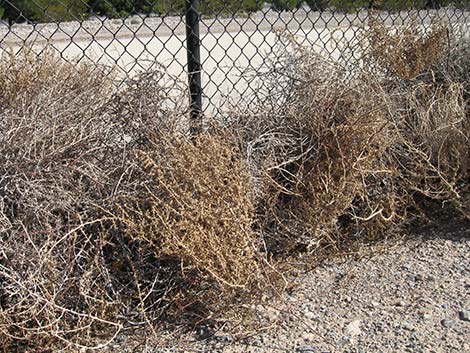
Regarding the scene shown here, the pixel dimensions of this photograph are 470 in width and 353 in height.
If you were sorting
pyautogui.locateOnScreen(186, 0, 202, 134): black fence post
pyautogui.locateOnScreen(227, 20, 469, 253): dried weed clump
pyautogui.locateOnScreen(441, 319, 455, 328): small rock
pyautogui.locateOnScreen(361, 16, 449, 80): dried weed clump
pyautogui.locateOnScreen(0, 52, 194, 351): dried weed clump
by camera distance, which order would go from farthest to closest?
1. pyautogui.locateOnScreen(361, 16, 449, 80): dried weed clump
2. pyautogui.locateOnScreen(186, 0, 202, 134): black fence post
3. pyautogui.locateOnScreen(227, 20, 469, 253): dried weed clump
4. pyautogui.locateOnScreen(441, 319, 455, 328): small rock
5. pyautogui.locateOnScreen(0, 52, 194, 351): dried weed clump

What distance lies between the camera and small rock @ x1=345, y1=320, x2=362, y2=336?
2945 mm

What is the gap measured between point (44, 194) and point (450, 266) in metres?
1.81

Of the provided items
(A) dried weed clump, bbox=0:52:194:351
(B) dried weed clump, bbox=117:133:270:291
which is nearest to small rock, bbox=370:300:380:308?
Result: (B) dried weed clump, bbox=117:133:270:291

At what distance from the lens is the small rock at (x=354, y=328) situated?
2.95 meters

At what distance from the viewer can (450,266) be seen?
350 cm

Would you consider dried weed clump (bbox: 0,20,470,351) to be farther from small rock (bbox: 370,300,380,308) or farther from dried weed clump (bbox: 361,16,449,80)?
small rock (bbox: 370,300,380,308)

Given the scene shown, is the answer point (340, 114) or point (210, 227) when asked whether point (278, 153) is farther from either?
point (210, 227)

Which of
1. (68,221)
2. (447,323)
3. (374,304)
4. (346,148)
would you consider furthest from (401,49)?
(68,221)

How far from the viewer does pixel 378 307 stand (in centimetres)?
314

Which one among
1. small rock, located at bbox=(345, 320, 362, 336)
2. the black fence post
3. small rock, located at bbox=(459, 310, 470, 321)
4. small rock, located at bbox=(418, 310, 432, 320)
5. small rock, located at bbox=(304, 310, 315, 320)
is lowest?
small rock, located at bbox=(345, 320, 362, 336)

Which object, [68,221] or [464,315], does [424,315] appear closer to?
[464,315]

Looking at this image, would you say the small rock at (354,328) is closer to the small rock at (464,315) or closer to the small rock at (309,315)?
the small rock at (309,315)

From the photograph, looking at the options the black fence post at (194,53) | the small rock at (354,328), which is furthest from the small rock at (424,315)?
the black fence post at (194,53)

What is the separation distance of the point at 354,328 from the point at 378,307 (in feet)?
0.68
